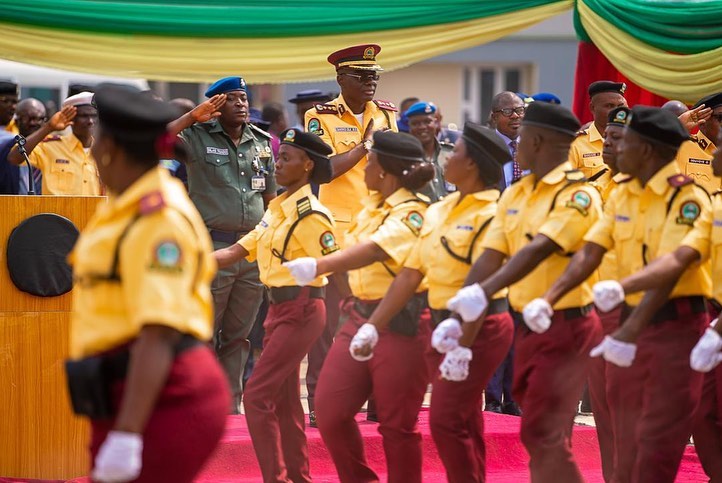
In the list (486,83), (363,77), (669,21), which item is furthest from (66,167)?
(486,83)

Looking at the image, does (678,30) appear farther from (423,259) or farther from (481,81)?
(481,81)

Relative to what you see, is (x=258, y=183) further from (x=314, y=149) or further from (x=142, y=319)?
(x=142, y=319)

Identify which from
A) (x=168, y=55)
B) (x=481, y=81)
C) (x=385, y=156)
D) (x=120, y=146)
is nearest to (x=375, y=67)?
(x=168, y=55)

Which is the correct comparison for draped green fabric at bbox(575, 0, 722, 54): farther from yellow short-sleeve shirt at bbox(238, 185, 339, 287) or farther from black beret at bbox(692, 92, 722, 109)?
yellow short-sleeve shirt at bbox(238, 185, 339, 287)

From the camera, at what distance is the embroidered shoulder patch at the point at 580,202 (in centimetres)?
585

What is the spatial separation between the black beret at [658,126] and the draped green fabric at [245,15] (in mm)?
3454

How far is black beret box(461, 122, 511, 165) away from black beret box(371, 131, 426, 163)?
443mm

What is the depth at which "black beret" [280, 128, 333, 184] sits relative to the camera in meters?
7.13

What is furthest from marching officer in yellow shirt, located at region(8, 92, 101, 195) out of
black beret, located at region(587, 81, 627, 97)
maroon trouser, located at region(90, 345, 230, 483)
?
maroon trouser, located at region(90, 345, 230, 483)

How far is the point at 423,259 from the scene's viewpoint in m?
6.27

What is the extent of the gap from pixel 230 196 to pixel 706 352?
401cm

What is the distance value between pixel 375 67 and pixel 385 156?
1.99 metres

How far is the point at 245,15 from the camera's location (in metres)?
8.89

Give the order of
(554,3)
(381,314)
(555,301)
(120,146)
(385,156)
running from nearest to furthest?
(120,146) → (555,301) → (381,314) → (385,156) → (554,3)
